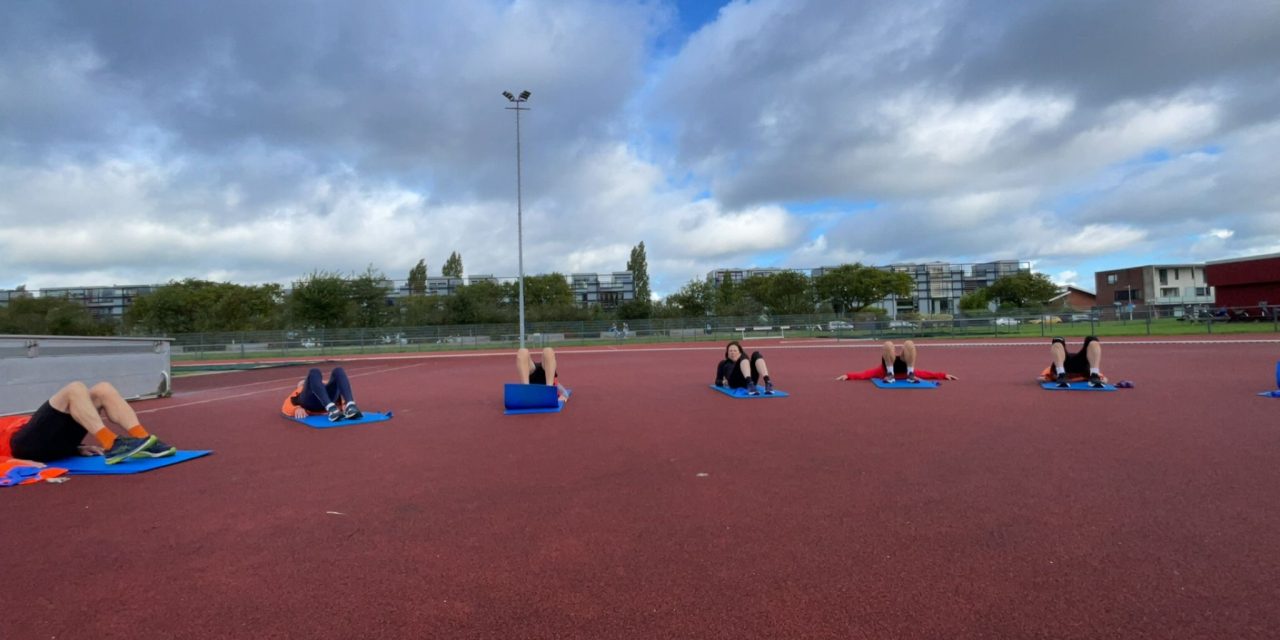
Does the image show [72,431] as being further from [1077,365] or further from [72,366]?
[1077,365]

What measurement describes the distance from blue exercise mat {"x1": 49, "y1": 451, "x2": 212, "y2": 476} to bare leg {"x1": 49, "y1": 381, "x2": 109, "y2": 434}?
36 centimetres

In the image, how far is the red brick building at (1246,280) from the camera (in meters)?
39.1

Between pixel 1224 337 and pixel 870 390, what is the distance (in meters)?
24.9

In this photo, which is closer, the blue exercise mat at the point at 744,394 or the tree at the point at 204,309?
the blue exercise mat at the point at 744,394

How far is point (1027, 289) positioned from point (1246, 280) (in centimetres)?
4251

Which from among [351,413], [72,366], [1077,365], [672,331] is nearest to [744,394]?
[1077,365]

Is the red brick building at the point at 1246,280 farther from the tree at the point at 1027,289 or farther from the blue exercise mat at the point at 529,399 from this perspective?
the blue exercise mat at the point at 529,399

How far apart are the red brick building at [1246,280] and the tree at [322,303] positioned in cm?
6250

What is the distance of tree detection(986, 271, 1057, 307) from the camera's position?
81625 millimetres

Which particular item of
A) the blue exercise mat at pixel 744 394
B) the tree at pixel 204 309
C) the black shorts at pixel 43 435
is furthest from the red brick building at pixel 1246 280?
the tree at pixel 204 309

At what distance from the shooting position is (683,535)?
3.79m

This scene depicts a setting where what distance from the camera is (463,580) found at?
3.20m

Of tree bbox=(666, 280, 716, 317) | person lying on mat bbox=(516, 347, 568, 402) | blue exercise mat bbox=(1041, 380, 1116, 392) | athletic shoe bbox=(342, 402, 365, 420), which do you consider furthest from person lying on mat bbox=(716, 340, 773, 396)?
tree bbox=(666, 280, 716, 317)

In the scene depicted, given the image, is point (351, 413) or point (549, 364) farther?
point (549, 364)
